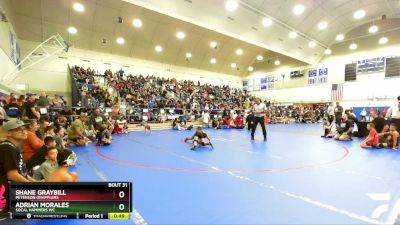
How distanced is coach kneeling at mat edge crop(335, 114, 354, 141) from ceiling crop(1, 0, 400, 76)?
369 inches

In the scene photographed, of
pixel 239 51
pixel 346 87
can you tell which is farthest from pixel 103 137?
pixel 346 87

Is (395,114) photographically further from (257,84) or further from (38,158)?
(257,84)

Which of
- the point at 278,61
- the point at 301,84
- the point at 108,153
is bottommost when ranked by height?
the point at 108,153

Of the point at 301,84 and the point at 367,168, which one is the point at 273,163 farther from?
the point at 301,84

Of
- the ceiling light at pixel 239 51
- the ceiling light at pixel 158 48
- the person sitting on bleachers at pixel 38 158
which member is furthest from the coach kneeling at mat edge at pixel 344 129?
the ceiling light at pixel 158 48

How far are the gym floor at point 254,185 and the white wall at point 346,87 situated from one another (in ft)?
65.7

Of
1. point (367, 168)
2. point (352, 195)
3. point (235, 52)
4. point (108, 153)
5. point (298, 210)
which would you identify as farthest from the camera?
point (235, 52)

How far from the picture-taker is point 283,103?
3062 cm

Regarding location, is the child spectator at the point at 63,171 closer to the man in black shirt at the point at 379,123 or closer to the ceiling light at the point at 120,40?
the man in black shirt at the point at 379,123

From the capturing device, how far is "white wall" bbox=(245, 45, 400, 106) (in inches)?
862

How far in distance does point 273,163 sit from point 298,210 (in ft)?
8.62

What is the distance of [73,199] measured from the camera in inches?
70.3

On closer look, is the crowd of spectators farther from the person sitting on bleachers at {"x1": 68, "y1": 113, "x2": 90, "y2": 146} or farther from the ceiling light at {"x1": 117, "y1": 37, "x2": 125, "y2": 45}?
the ceiling light at {"x1": 117, "y1": 37, "x2": 125, "y2": 45}

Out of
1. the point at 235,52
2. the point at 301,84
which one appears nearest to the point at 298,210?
the point at 235,52
